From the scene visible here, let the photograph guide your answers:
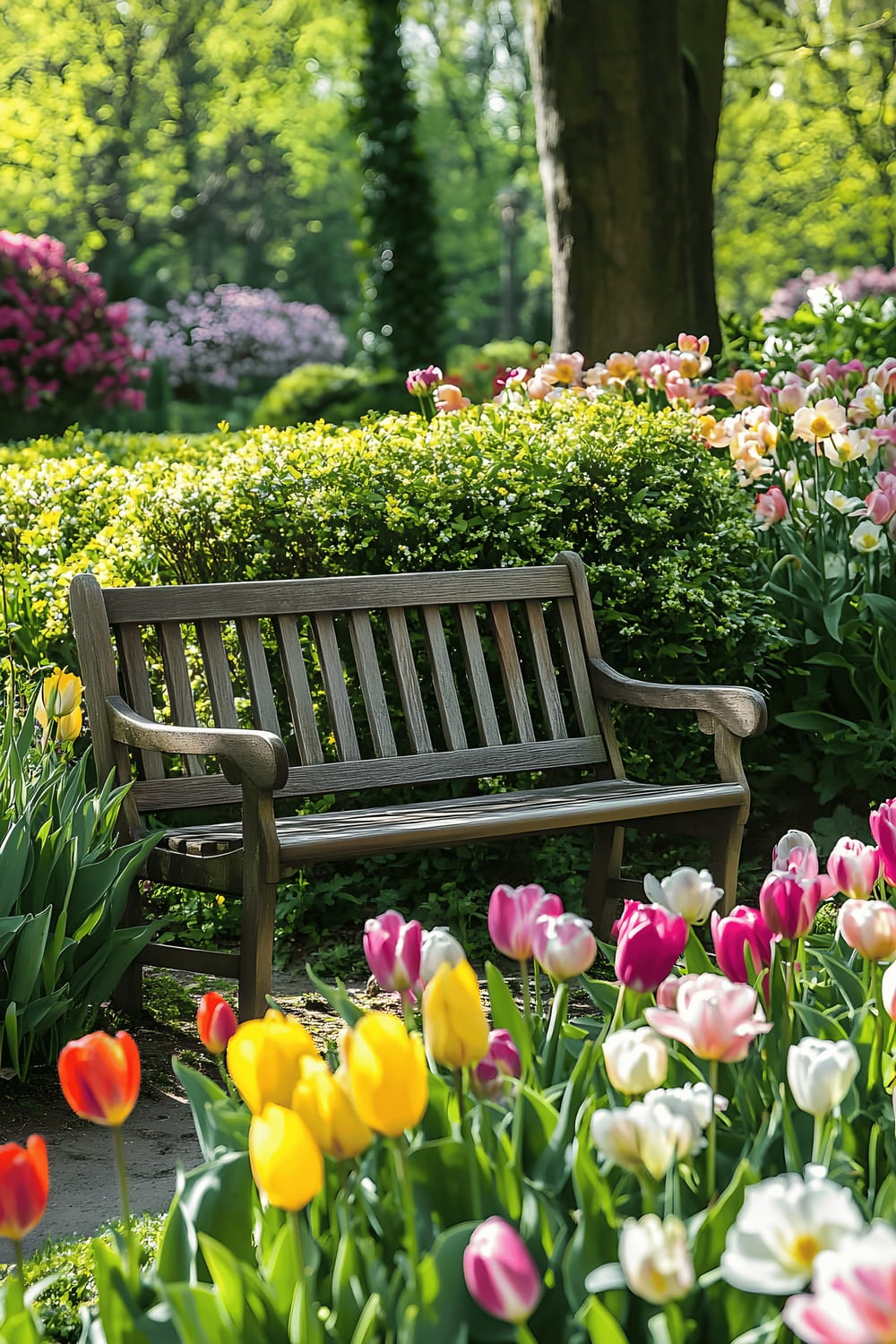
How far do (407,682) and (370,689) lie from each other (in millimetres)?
119

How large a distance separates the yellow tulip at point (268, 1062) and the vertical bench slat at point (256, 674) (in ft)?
7.73

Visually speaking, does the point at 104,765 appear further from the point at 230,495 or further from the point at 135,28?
the point at 135,28

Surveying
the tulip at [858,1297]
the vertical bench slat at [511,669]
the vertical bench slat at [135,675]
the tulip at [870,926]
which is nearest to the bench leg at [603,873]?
the vertical bench slat at [511,669]

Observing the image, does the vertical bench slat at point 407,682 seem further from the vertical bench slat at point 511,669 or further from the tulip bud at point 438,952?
the tulip bud at point 438,952

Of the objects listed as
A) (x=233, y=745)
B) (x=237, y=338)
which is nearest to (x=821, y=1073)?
(x=233, y=745)

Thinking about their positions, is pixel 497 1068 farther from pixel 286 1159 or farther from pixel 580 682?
pixel 580 682

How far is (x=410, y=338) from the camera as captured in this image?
2056 centimetres

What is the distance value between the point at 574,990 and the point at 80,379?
1202cm

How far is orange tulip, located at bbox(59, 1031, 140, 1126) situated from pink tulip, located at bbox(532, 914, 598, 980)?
43 cm

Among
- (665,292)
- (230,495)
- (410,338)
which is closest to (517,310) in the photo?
(410,338)

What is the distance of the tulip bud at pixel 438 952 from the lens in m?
1.45

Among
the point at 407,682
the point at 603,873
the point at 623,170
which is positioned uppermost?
the point at 623,170

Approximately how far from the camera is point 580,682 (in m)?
4.02

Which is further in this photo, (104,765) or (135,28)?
(135,28)
